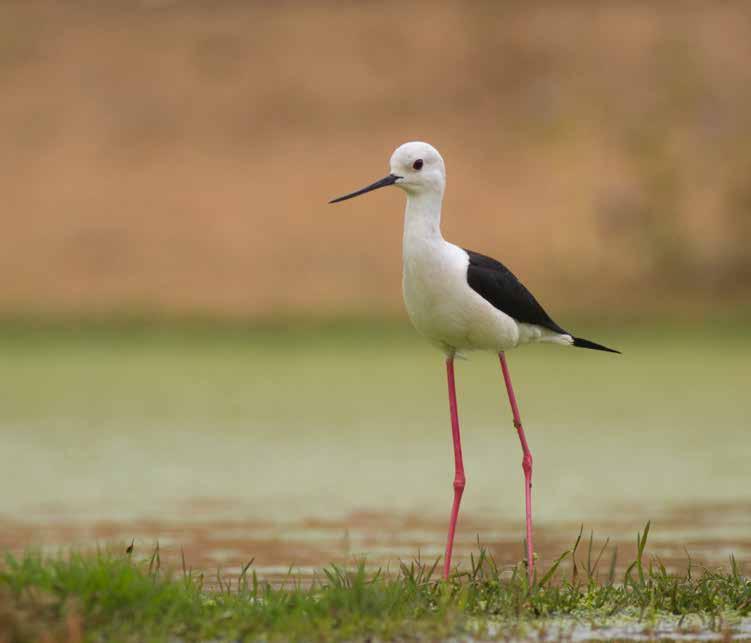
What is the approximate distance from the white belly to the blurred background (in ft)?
4.59

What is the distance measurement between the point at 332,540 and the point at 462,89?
17.6m

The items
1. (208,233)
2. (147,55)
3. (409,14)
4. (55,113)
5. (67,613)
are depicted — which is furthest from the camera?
(409,14)

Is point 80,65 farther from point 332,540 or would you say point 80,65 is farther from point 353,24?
point 332,540

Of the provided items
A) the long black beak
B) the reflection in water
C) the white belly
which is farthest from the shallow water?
the long black beak

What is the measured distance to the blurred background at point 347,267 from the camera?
842 centimetres

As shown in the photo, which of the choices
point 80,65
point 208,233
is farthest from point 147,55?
point 208,233

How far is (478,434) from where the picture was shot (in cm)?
1030

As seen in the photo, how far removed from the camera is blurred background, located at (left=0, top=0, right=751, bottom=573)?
8.42 metres

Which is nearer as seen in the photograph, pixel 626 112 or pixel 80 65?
pixel 626 112

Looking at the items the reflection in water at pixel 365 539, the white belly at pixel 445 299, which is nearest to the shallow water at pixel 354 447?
the reflection in water at pixel 365 539

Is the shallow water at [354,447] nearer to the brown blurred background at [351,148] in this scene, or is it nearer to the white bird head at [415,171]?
the white bird head at [415,171]

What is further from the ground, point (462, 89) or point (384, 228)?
point (462, 89)

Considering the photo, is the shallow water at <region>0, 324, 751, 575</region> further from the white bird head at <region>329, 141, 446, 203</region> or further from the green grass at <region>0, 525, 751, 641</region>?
the white bird head at <region>329, 141, 446, 203</region>

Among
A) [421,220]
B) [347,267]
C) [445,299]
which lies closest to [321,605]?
[445,299]
